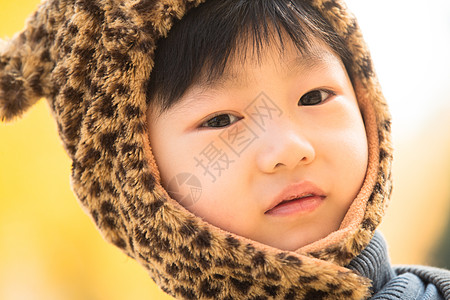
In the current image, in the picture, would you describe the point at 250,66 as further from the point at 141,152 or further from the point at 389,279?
the point at 389,279

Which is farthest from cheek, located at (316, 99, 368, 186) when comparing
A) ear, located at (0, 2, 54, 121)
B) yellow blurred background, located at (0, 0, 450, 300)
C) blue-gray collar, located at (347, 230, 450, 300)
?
yellow blurred background, located at (0, 0, 450, 300)

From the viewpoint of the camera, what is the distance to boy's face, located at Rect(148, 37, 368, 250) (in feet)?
2.81

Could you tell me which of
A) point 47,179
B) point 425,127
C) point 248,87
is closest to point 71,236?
point 47,179

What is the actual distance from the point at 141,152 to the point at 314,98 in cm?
34

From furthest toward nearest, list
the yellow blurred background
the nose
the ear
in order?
the yellow blurred background < the ear < the nose

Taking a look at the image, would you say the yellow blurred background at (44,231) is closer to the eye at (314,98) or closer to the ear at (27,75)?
the ear at (27,75)

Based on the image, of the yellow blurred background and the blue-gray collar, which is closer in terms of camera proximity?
the blue-gray collar

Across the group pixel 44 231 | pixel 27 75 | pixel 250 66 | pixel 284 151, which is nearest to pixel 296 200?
pixel 284 151

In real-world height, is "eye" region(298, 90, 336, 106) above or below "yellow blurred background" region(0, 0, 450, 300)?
below

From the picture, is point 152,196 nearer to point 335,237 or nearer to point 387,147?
point 335,237

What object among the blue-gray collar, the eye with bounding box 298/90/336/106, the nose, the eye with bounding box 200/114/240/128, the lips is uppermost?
the eye with bounding box 200/114/240/128

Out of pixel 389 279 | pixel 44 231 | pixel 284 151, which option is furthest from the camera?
pixel 44 231

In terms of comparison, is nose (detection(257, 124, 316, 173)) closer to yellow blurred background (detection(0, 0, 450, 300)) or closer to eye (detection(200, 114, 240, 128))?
eye (detection(200, 114, 240, 128))

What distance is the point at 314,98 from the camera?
0.93 meters
